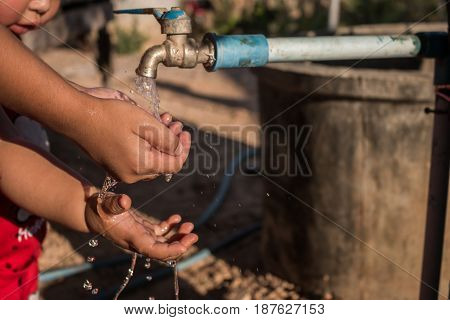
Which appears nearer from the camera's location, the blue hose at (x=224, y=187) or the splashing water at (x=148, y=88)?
the splashing water at (x=148, y=88)

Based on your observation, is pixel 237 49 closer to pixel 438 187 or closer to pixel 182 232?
pixel 182 232

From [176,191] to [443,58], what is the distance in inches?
139

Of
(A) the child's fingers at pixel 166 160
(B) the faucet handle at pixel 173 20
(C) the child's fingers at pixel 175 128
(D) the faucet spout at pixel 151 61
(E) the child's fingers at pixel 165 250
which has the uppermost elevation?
(B) the faucet handle at pixel 173 20

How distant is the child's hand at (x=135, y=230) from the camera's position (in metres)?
1.42

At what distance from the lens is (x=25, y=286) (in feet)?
6.40

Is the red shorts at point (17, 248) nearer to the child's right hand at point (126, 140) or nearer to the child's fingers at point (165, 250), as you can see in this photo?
the child's fingers at point (165, 250)

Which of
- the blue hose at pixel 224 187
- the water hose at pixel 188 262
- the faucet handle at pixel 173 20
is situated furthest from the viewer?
the blue hose at pixel 224 187

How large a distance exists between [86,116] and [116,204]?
385 mm

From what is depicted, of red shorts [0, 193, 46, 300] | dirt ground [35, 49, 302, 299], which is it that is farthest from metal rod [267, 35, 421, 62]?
dirt ground [35, 49, 302, 299]

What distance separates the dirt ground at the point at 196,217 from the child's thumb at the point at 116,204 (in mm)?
1253

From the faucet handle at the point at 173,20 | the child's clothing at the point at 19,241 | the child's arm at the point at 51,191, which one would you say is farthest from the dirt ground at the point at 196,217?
the faucet handle at the point at 173,20

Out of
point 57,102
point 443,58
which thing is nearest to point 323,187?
point 443,58

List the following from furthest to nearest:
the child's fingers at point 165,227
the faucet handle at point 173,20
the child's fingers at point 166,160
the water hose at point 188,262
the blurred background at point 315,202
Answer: the water hose at point 188,262, the blurred background at point 315,202, the child's fingers at point 165,227, the faucet handle at point 173,20, the child's fingers at point 166,160

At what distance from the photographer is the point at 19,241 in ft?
6.11
